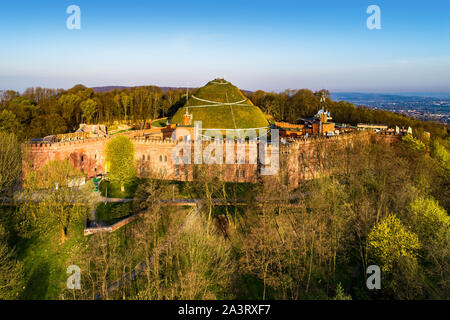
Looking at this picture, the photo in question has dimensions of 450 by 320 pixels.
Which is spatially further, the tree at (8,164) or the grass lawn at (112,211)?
the tree at (8,164)

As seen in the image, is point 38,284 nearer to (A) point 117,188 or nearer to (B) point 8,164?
(B) point 8,164

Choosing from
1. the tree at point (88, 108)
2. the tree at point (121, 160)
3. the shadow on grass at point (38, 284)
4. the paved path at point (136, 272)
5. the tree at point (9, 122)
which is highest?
the tree at point (88, 108)

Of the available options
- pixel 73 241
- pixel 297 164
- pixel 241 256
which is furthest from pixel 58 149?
pixel 297 164

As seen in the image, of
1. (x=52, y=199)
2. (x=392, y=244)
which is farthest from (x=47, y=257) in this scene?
(x=392, y=244)

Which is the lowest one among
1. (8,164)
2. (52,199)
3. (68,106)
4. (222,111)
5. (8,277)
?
(8,277)

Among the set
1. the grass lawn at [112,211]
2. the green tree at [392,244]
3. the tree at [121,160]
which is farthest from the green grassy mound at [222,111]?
the green tree at [392,244]

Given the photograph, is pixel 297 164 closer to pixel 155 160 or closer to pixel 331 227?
pixel 331 227

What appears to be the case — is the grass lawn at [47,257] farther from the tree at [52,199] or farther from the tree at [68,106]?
the tree at [68,106]
